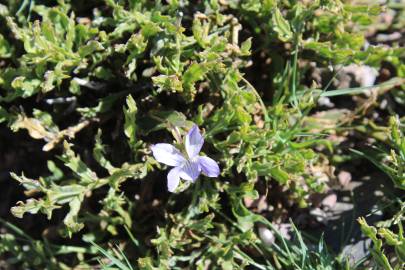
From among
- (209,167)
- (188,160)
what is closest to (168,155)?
(188,160)

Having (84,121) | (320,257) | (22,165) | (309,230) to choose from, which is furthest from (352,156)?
(22,165)

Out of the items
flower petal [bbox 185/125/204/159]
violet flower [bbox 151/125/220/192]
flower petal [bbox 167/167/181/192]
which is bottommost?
flower petal [bbox 167/167/181/192]

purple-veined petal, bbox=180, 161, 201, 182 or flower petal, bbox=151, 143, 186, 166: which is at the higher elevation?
flower petal, bbox=151, 143, 186, 166

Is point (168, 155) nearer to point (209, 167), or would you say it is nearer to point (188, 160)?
point (188, 160)

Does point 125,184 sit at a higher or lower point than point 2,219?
higher

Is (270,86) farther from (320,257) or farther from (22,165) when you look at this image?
(22,165)
